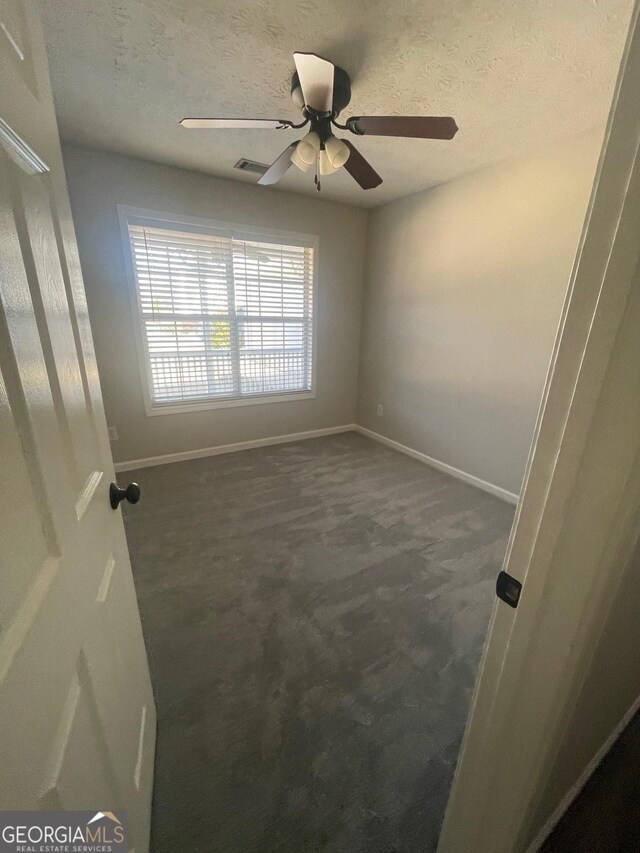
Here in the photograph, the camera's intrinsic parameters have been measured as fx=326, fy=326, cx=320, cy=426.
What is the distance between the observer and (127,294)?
109 inches

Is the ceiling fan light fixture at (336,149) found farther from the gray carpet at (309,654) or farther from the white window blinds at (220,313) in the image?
the gray carpet at (309,654)

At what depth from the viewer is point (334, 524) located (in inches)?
93.5

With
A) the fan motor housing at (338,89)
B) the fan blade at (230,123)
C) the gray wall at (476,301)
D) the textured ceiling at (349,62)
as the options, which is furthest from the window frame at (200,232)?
the fan motor housing at (338,89)

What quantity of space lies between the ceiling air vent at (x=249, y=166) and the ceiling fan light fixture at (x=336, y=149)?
1.22m

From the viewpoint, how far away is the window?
2.87m

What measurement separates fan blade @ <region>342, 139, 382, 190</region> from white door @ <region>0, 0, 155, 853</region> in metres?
1.52

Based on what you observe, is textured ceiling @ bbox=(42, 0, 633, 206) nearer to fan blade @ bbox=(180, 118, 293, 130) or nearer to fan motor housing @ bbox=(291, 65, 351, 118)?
fan motor housing @ bbox=(291, 65, 351, 118)

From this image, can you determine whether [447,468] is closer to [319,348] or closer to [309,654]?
[319,348]

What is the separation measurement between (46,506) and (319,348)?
3.50m

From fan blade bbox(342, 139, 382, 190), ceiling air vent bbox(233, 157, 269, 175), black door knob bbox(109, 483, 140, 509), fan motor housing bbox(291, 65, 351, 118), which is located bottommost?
black door knob bbox(109, 483, 140, 509)

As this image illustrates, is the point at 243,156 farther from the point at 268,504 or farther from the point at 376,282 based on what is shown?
the point at 268,504

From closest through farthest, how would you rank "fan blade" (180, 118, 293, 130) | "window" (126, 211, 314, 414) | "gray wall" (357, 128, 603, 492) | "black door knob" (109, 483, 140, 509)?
"black door knob" (109, 483, 140, 509) < "fan blade" (180, 118, 293, 130) < "gray wall" (357, 128, 603, 492) < "window" (126, 211, 314, 414)

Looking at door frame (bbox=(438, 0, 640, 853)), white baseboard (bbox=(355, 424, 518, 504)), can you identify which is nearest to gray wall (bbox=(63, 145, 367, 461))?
white baseboard (bbox=(355, 424, 518, 504))

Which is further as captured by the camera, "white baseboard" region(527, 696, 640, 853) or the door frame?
"white baseboard" region(527, 696, 640, 853)
